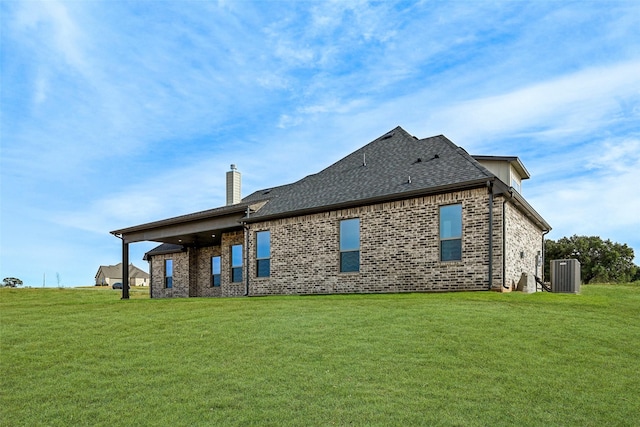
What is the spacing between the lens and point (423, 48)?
52.0 ft

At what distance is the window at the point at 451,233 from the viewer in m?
14.8

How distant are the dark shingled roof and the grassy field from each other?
17.8ft

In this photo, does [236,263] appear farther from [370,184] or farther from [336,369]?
[336,369]

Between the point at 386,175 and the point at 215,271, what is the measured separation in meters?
12.8

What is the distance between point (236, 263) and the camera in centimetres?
2327

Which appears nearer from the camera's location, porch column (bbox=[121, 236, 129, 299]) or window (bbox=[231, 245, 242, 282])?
window (bbox=[231, 245, 242, 282])

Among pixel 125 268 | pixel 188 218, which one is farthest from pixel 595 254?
pixel 125 268

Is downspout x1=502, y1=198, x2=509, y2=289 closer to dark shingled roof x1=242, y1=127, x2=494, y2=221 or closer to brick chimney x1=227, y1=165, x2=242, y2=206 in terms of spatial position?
dark shingled roof x1=242, y1=127, x2=494, y2=221

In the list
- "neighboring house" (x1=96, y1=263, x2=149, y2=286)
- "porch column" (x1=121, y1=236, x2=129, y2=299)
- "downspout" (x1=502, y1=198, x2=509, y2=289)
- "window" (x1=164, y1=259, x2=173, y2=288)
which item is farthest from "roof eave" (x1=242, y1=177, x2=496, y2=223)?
"neighboring house" (x1=96, y1=263, x2=149, y2=286)

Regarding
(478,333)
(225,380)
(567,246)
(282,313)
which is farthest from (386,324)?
(567,246)

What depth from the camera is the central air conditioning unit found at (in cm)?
1709

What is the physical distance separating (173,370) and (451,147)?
1392 centimetres

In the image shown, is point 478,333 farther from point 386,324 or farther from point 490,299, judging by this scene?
point 490,299

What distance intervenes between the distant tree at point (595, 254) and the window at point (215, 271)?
35843 millimetres
